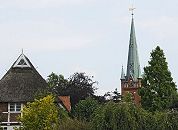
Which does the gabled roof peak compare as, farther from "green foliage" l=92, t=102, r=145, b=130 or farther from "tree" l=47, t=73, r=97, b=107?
"green foliage" l=92, t=102, r=145, b=130

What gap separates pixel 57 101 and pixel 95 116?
1619 cm

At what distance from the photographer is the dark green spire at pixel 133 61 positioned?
3890 inches

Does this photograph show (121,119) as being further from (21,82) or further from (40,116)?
(21,82)

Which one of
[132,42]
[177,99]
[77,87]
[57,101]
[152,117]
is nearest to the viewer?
[152,117]

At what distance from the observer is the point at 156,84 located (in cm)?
4038

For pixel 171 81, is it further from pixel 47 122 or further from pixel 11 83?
pixel 11 83

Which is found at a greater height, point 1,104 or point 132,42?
point 132,42

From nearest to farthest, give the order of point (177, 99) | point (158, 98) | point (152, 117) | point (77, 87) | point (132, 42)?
point (152, 117) → point (177, 99) → point (158, 98) → point (77, 87) → point (132, 42)

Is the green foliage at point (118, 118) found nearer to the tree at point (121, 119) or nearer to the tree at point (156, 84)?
the tree at point (121, 119)

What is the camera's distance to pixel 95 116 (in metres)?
27.9

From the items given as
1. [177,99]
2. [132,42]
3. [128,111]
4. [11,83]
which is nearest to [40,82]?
[11,83]

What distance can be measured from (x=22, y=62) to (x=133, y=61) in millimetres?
57337

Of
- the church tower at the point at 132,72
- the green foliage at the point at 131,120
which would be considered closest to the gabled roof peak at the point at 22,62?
the green foliage at the point at 131,120

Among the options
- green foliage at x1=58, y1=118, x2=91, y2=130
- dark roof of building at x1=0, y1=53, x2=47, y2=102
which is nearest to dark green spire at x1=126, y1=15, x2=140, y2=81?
dark roof of building at x1=0, y1=53, x2=47, y2=102
